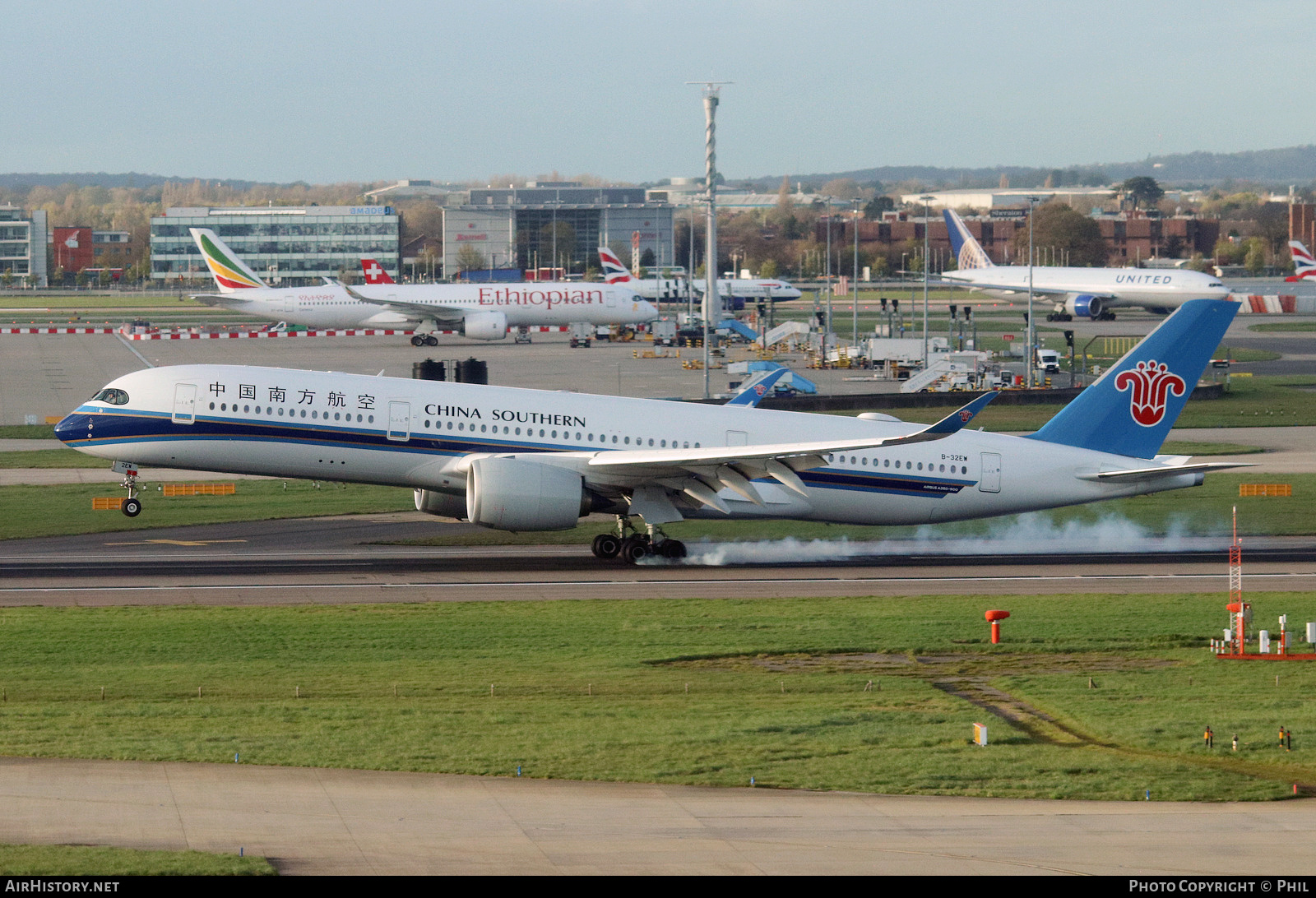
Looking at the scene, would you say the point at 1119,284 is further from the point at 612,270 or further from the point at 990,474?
the point at 990,474

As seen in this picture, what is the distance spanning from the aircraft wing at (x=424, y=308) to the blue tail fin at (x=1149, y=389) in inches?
3728

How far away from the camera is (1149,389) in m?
42.8

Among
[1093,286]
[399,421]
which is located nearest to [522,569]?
[399,421]

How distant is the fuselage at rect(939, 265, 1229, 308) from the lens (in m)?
156

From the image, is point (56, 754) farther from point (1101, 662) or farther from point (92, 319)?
point (92, 319)

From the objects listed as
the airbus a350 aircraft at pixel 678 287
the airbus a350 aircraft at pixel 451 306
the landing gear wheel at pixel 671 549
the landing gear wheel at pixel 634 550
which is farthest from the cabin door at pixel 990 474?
the airbus a350 aircraft at pixel 678 287

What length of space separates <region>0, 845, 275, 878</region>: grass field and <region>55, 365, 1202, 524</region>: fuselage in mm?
23554

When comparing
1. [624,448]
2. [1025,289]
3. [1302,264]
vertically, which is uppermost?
[1302,264]

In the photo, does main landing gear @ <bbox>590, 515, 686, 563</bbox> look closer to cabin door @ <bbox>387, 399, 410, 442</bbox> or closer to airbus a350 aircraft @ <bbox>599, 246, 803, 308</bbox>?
cabin door @ <bbox>387, 399, 410, 442</bbox>

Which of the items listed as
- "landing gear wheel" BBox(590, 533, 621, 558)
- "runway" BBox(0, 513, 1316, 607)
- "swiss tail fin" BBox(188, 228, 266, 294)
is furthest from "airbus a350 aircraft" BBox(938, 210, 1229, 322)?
"landing gear wheel" BBox(590, 533, 621, 558)

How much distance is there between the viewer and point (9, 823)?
1831 cm

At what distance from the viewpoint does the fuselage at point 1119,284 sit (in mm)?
155750

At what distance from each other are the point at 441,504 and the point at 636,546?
5.38m

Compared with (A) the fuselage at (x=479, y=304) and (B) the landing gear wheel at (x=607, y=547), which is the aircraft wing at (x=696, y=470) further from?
(A) the fuselage at (x=479, y=304)
